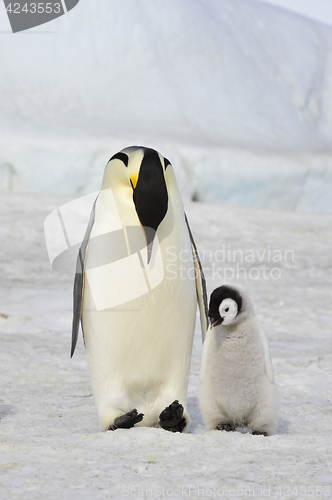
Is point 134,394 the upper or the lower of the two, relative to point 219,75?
upper

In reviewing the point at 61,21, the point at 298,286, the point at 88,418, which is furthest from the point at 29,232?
the point at 61,21

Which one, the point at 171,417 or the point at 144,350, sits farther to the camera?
the point at 144,350

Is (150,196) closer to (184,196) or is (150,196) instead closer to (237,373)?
(237,373)

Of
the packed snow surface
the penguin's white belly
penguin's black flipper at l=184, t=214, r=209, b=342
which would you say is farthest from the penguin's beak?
the packed snow surface

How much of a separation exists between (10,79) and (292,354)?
12.1 metres

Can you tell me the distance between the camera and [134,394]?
225 centimetres

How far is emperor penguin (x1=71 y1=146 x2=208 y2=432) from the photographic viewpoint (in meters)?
2.22

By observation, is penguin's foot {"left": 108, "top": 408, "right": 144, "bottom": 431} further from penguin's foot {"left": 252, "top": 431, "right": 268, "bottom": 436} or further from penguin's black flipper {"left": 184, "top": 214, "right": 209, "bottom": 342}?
penguin's black flipper {"left": 184, "top": 214, "right": 209, "bottom": 342}

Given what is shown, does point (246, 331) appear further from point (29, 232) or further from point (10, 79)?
point (10, 79)

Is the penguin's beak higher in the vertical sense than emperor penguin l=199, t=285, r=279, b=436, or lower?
higher

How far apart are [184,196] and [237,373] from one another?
34.1 feet

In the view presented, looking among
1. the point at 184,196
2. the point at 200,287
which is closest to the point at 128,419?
the point at 200,287

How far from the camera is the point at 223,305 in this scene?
2.03m

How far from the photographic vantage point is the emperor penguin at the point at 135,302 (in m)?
2.22
